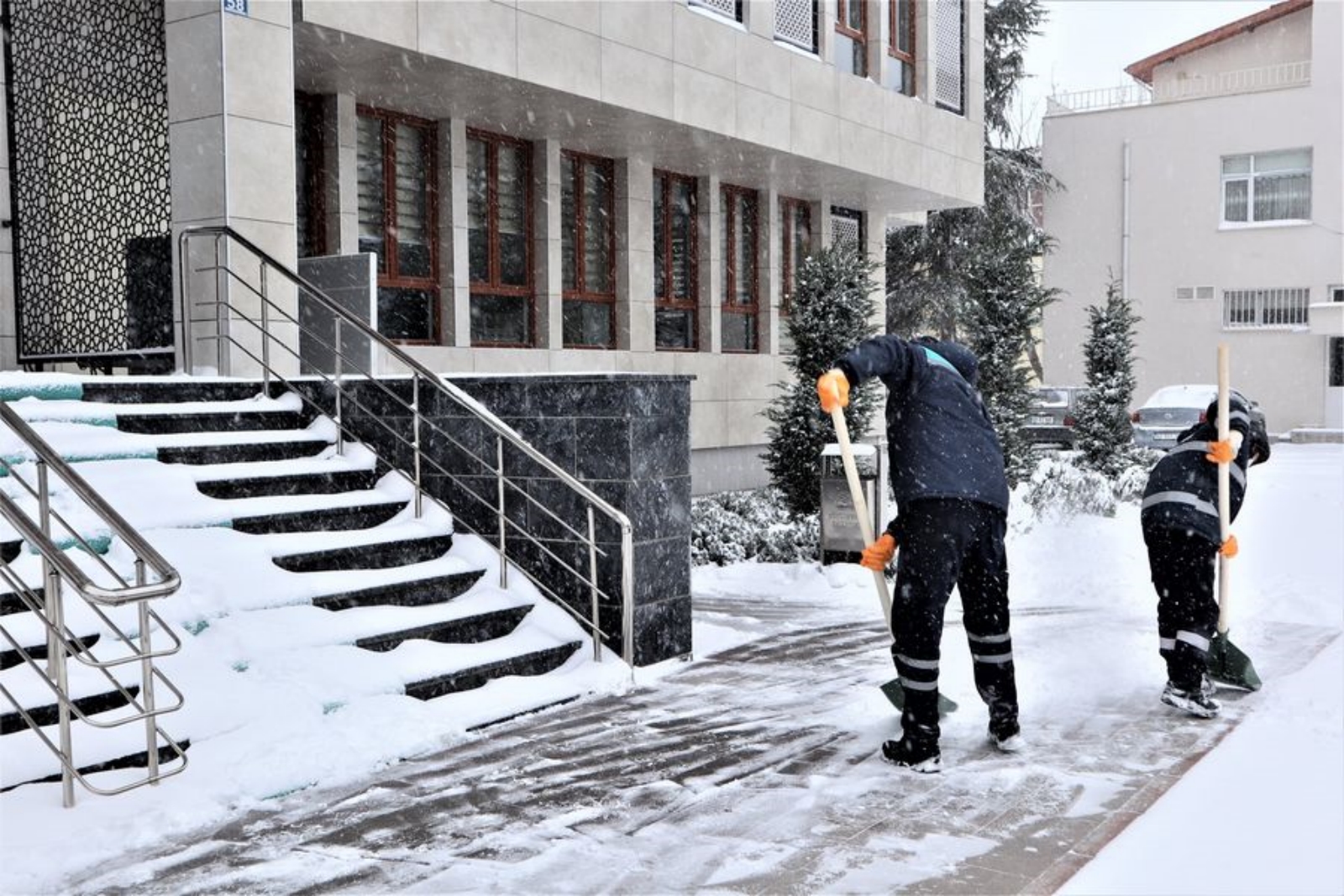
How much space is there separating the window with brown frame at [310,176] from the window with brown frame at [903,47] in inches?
352

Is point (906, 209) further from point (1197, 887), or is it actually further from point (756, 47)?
point (1197, 887)

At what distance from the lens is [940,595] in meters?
5.64

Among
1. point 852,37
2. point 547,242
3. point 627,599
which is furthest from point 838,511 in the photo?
point 852,37

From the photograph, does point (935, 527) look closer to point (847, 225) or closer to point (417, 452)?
point (417, 452)

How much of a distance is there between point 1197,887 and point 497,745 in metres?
3.05

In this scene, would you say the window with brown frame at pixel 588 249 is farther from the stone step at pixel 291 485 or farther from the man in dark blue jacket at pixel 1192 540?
the man in dark blue jacket at pixel 1192 540

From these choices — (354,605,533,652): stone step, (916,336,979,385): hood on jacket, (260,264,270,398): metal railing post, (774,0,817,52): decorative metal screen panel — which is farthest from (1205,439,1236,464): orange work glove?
(774,0,817,52): decorative metal screen panel

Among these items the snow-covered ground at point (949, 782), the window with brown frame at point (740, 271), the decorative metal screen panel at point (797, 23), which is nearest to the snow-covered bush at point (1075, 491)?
the window with brown frame at point (740, 271)

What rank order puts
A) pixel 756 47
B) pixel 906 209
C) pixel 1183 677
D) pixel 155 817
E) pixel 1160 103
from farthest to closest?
pixel 1160 103, pixel 906 209, pixel 756 47, pixel 1183 677, pixel 155 817

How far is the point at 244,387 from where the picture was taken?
8781 millimetres

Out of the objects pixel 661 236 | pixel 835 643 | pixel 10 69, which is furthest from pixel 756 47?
pixel 835 643

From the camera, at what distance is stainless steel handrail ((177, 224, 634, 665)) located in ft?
24.3

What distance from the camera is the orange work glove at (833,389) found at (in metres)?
5.48

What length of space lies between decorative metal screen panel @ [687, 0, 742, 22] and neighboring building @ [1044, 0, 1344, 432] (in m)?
18.8
